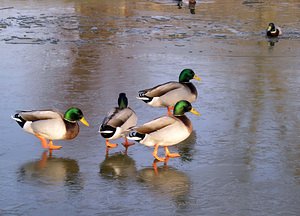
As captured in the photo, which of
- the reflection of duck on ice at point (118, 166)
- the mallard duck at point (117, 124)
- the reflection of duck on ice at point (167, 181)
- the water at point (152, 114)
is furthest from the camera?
the mallard duck at point (117, 124)

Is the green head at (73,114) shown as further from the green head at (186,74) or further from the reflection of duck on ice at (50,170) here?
the green head at (186,74)

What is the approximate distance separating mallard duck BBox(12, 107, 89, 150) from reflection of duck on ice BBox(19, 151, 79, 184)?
0.69 ft

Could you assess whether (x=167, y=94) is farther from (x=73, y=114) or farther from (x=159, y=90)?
(x=73, y=114)

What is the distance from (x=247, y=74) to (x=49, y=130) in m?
4.83

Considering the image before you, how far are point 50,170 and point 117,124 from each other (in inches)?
31.7

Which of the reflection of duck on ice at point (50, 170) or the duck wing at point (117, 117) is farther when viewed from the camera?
the duck wing at point (117, 117)

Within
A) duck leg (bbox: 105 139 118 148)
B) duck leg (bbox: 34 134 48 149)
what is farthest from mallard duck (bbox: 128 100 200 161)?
duck leg (bbox: 34 134 48 149)

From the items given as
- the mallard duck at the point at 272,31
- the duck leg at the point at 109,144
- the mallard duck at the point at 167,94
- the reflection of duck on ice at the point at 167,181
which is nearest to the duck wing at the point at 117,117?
the duck leg at the point at 109,144

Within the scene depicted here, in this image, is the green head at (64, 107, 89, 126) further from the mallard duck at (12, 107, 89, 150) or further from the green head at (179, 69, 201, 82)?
the green head at (179, 69, 201, 82)

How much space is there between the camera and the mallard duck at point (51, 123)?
20.3 feet

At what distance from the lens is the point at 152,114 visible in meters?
7.80

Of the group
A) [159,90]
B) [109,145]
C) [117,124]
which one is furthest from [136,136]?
[159,90]

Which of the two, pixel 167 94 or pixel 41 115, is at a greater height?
pixel 41 115

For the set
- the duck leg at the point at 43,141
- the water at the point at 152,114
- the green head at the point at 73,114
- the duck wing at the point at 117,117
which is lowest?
the water at the point at 152,114
